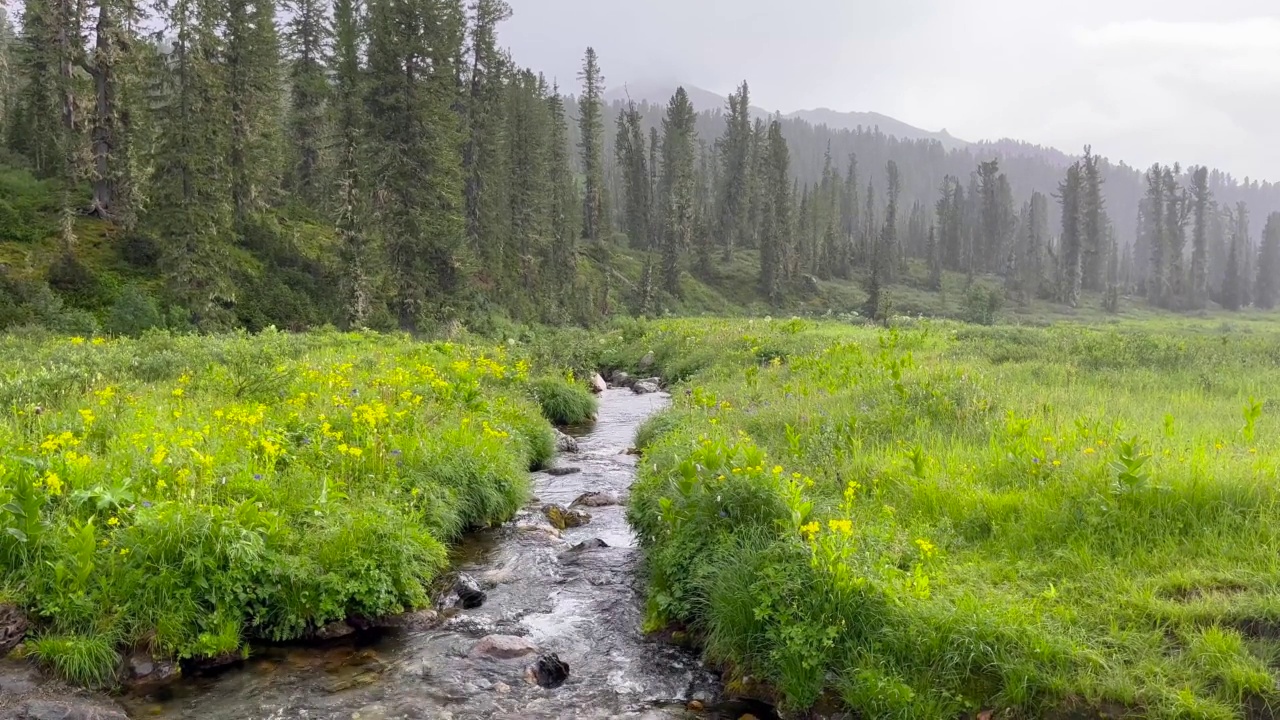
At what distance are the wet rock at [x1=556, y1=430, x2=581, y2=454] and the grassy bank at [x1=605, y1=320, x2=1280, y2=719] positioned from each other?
4468 mm

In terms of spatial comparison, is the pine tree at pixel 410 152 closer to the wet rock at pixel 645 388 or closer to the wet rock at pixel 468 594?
the wet rock at pixel 645 388

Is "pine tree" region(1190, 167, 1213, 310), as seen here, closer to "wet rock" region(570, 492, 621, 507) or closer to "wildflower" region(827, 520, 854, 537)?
"wet rock" region(570, 492, 621, 507)

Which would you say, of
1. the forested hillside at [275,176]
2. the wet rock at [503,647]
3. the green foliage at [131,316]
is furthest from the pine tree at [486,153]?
the wet rock at [503,647]

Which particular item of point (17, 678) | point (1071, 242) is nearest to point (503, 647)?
point (17, 678)

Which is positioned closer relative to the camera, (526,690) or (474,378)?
(526,690)

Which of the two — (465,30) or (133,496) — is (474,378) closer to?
(133,496)

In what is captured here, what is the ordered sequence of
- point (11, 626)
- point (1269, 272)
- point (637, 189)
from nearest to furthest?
point (11, 626), point (637, 189), point (1269, 272)

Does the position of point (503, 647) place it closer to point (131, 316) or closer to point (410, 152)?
point (131, 316)

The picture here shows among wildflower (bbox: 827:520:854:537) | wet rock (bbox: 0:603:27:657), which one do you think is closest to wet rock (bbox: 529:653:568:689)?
wildflower (bbox: 827:520:854:537)

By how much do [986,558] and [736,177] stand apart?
85.5m

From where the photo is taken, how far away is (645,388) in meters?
23.0

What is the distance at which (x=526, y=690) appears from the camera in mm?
6145

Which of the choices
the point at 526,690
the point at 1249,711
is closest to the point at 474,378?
the point at 526,690

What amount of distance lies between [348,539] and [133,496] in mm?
1977
